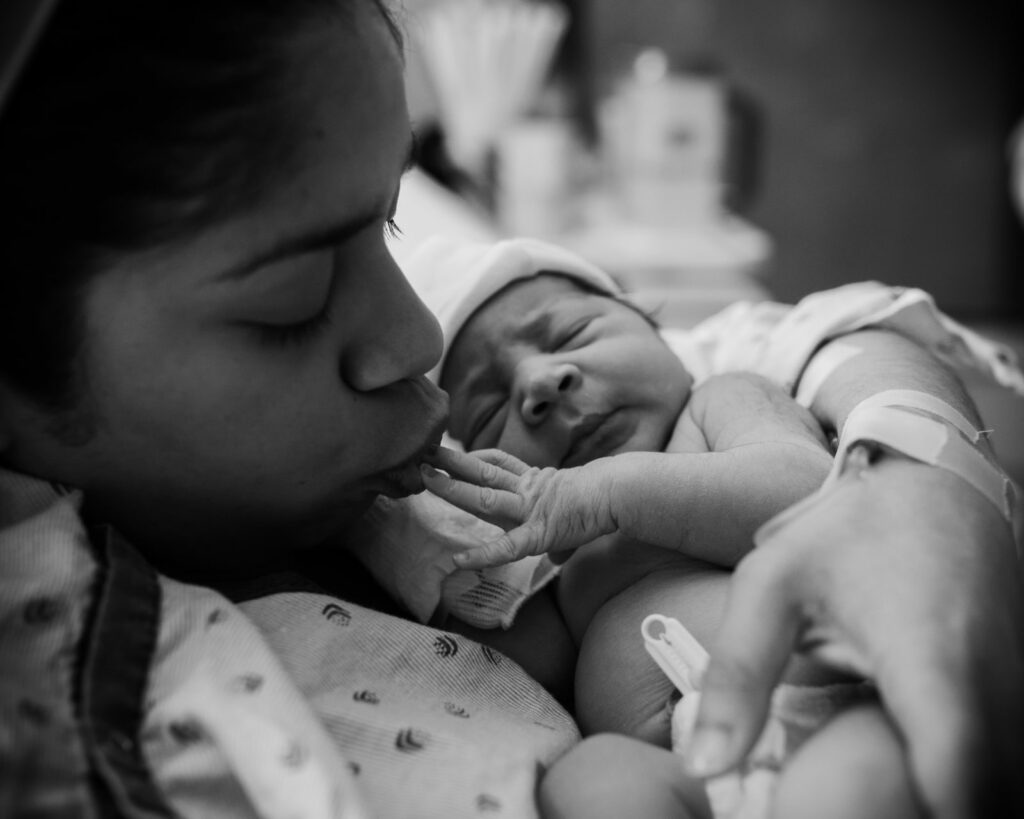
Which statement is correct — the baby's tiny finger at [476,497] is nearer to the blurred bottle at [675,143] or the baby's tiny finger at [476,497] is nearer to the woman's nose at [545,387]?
the woman's nose at [545,387]

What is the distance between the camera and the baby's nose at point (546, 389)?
37.0 inches

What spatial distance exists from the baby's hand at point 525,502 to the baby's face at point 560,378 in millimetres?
145

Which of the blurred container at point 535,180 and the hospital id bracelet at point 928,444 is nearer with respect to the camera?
the hospital id bracelet at point 928,444

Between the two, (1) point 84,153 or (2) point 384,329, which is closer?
(1) point 84,153

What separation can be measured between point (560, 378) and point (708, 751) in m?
0.50

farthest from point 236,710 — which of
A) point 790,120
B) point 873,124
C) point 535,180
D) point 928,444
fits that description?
point 873,124

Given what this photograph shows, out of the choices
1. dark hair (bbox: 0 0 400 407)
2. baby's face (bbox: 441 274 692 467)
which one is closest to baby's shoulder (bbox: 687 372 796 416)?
baby's face (bbox: 441 274 692 467)

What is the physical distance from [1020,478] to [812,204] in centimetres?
142

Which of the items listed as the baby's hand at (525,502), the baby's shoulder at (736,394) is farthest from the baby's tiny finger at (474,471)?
the baby's shoulder at (736,394)

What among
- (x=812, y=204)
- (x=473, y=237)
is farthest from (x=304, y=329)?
(x=812, y=204)

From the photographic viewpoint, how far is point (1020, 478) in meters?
2.38

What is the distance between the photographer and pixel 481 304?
1.10m

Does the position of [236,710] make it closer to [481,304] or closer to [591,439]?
[591,439]

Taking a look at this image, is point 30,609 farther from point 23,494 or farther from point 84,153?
point 84,153
